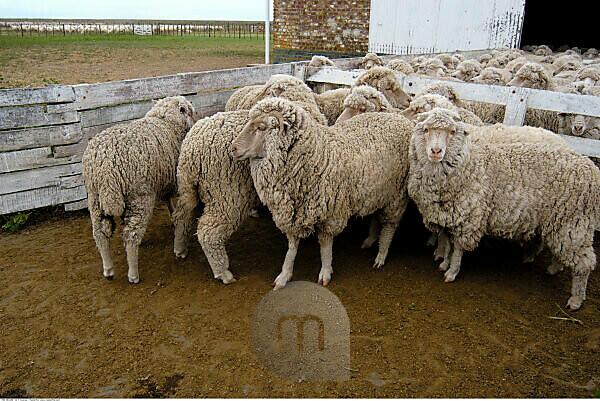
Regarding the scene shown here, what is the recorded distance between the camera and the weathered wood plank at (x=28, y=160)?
562 centimetres

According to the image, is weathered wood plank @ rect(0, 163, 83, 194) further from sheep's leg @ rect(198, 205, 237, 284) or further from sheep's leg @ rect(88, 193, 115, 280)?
sheep's leg @ rect(198, 205, 237, 284)

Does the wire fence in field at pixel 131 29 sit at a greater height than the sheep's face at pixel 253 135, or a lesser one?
greater

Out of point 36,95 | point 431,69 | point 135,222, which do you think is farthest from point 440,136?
point 431,69

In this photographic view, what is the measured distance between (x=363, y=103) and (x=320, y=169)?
1.33 metres

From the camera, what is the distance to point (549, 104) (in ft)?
18.5

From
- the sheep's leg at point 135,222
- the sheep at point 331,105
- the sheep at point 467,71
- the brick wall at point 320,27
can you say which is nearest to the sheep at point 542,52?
the brick wall at point 320,27

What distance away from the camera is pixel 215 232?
464 centimetres

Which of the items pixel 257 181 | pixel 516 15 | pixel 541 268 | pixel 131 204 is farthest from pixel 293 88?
pixel 516 15

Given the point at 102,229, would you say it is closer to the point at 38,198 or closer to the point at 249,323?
the point at 249,323

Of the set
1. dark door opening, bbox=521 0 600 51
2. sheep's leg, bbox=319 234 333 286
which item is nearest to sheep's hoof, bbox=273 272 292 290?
sheep's leg, bbox=319 234 333 286

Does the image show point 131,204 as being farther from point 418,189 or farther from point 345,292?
point 418,189

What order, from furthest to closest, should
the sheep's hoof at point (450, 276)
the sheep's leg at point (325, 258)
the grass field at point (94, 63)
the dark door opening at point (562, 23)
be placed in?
the dark door opening at point (562, 23), the grass field at point (94, 63), the sheep's hoof at point (450, 276), the sheep's leg at point (325, 258)

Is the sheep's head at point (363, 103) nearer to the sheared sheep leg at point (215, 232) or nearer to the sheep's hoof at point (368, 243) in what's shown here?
the sheep's hoof at point (368, 243)

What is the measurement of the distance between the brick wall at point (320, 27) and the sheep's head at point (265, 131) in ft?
33.8
